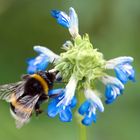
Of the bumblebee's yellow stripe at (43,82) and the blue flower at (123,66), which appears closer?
the blue flower at (123,66)

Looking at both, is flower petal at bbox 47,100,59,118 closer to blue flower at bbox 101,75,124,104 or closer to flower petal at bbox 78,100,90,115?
flower petal at bbox 78,100,90,115

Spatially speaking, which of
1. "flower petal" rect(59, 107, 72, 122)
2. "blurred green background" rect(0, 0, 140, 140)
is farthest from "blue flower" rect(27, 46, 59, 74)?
"blurred green background" rect(0, 0, 140, 140)

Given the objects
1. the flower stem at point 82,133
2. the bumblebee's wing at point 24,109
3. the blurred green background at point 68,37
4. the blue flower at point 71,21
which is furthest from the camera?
the blurred green background at point 68,37

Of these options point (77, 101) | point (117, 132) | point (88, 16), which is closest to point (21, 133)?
point (117, 132)

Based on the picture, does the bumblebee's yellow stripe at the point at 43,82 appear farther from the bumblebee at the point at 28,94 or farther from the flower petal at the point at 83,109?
the flower petal at the point at 83,109

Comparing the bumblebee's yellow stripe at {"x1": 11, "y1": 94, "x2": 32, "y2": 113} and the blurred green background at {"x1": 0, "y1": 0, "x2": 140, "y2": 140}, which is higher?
the blurred green background at {"x1": 0, "y1": 0, "x2": 140, "y2": 140}

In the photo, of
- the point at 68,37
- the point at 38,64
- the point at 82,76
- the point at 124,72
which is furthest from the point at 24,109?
the point at 68,37

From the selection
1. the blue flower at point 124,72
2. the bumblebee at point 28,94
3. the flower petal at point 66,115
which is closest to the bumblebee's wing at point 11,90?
the bumblebee at point 28,94
